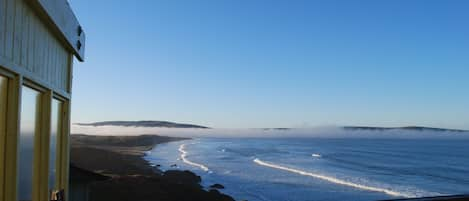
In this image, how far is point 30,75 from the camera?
7.86 feet

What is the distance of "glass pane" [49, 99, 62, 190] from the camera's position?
314 cm

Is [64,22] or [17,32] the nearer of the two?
[17,32]

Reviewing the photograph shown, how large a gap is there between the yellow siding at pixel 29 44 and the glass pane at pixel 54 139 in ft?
0.55

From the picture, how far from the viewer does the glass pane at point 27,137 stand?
2.36m

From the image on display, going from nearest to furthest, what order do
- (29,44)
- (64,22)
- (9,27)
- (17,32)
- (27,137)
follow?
(9,27) → (17,32) → (29,44) → (27,137) → (64,22)

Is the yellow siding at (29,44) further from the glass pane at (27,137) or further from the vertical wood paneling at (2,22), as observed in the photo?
the glass pane at (27,137)

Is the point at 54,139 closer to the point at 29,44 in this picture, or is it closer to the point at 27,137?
the point at 27,137

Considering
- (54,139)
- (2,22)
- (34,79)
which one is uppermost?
(2,22)

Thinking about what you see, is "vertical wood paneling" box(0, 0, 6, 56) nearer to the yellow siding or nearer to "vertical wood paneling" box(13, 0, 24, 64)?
the yellow siding

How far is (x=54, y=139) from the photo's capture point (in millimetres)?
3295

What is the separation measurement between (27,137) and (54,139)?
82 centimetres

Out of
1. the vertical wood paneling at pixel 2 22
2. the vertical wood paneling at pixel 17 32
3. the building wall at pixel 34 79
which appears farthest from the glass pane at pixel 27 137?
the vertical wood paneling at pixel 2 22

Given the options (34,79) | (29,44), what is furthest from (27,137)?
(29,44)

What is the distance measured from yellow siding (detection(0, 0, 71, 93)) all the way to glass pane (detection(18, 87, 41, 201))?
5.1 inches
